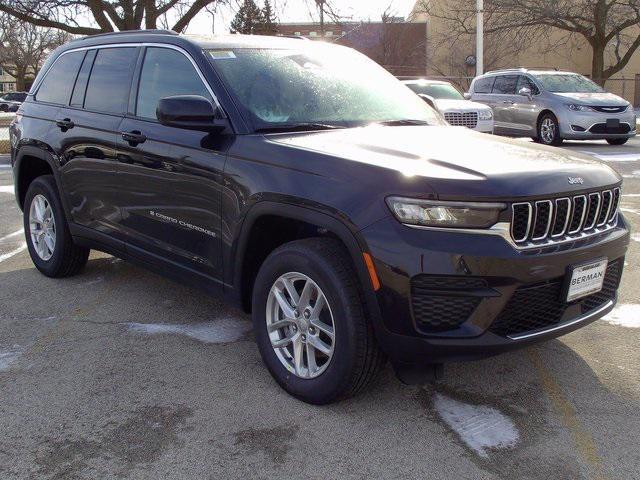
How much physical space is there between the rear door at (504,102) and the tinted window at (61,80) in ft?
42.2

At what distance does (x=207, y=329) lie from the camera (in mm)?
4574

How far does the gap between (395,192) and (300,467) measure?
1207 mm

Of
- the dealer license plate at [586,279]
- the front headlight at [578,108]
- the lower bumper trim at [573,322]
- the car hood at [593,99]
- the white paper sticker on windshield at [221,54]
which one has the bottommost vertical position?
the front headlight at [578,108]

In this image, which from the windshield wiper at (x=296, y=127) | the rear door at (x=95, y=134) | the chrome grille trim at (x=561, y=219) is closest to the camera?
the chrome grille trim at (x=561, y=219)

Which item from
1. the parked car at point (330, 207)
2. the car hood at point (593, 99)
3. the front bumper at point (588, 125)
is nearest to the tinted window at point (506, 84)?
the car hood at point (593, 99)

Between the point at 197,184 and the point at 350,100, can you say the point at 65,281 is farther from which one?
the point at 350,100

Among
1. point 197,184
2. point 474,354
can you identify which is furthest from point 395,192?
point 197,184


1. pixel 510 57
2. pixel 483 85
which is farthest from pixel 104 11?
pixel 510 57

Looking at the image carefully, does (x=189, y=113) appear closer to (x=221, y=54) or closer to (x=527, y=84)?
(x=221, y=54)

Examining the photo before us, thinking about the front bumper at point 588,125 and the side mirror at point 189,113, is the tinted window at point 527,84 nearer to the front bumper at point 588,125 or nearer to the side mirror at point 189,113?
the front bumper at point 588,125

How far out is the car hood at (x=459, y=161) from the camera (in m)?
2.98

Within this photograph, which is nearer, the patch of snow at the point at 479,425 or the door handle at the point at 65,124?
the patch of snow at the point at 479,425

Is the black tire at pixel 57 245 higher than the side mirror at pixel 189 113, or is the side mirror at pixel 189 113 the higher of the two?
the side mirror at pixel 189 113

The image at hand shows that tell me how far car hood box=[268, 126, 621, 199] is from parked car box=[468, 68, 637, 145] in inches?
481
